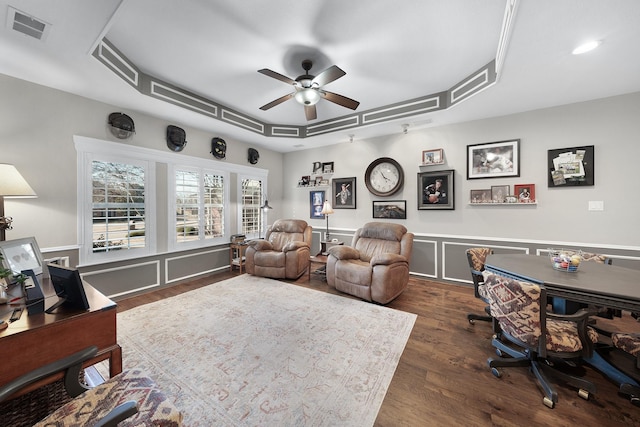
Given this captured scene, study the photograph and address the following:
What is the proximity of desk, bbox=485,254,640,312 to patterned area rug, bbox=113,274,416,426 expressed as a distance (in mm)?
1240

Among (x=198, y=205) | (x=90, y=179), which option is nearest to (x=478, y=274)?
(x=198, y=205)

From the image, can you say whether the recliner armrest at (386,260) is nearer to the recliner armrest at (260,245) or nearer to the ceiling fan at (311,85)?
the ceiling fan at (311,85)

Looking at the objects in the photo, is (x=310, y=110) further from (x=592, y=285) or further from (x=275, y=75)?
(x=592, y=285)

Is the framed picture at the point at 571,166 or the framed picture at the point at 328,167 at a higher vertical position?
the framed picture at the point at 328,167

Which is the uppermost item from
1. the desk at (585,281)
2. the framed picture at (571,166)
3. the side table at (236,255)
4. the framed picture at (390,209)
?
the framed picture at (571,166)

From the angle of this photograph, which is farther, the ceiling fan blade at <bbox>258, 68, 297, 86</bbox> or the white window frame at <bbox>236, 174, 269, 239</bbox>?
the white window frame at <bbox>236, 174, 269, 239</bbox>

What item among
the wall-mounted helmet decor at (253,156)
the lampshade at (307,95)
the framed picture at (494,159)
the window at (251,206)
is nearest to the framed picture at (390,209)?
the framed picture at (494,159)

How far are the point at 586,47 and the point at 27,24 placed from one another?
4712 mm

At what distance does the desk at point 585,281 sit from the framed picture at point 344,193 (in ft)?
9.91

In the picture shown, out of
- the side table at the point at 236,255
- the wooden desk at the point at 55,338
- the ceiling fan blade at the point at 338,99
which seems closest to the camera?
the wooden desk at the point at 55,338

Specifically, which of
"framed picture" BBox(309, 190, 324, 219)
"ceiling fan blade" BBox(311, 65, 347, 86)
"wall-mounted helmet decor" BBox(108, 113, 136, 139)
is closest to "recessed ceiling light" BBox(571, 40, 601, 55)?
"ceiling fan blade" BBox(311, 65, 347, 86)

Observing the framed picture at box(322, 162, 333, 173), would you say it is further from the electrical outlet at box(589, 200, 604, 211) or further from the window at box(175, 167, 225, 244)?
the electrical outlet at box(589, 200, 604, 211)

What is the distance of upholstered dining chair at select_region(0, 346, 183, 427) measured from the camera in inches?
37.6

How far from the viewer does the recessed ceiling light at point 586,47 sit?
80.8 inches
